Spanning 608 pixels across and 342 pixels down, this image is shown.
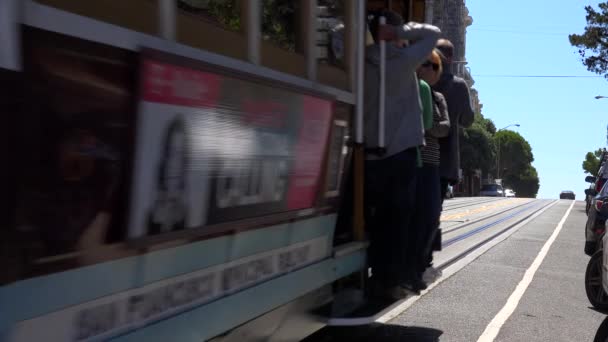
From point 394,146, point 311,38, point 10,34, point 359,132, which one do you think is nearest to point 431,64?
point 394,146

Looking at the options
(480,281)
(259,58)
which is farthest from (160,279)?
(480,281)

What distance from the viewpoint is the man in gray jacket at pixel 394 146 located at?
4.86m

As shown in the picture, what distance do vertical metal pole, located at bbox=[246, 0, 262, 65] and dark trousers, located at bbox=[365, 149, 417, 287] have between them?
181cm

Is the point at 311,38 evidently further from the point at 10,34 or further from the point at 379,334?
the point at 379,334

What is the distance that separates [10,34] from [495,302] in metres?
6.70

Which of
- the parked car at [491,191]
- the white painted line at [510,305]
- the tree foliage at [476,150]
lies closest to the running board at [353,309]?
the white painted line at [510,305]

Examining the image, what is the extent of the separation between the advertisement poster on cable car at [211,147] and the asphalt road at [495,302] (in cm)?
271

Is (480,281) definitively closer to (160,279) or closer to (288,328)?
→ (288,328)

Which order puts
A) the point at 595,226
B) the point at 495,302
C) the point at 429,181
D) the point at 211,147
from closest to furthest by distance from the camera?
the point at 211,147 → the point at 429,181 → the point at 495,302 → the point at 595,226

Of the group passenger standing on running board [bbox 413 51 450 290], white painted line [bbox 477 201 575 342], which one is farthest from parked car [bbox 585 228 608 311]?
passenger standing on running board [bbox 413 51 450 290]

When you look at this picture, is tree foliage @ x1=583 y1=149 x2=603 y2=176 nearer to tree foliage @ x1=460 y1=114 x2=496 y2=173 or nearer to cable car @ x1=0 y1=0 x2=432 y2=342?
tree foliage @ x1=460 y1=114 x2=496 y2=173

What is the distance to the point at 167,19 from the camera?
2.69m

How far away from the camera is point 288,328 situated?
4.04m

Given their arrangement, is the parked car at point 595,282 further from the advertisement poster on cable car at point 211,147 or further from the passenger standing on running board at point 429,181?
the advertisement poster on cable car at point 211,147
